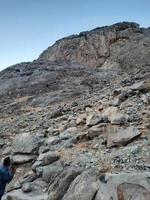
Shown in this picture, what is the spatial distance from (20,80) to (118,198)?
2652cm

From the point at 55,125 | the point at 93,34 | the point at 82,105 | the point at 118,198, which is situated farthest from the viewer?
the point at 93,34

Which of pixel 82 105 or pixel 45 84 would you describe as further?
pixel 45 84

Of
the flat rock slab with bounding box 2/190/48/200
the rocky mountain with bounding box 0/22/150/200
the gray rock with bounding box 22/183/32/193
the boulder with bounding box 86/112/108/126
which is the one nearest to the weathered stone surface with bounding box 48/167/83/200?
the rocky mountain with bounding box 0/22/150/200

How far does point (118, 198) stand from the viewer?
371 inches

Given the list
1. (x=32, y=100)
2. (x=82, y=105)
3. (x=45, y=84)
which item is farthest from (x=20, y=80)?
(x=82, y=105)

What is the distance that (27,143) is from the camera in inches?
648

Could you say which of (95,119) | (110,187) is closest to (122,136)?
(95,119)

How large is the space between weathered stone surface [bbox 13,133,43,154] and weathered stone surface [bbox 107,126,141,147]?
3452mm

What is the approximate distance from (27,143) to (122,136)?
4.59m

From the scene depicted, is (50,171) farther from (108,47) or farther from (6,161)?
(108,47)

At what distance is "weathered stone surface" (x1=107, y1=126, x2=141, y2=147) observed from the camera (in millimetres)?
13516

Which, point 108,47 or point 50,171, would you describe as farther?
point 108,47

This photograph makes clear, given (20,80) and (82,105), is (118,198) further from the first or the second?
(20,80)

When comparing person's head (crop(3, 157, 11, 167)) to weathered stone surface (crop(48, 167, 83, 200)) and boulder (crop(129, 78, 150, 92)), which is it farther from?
boulder (crop(129, 78, 150, 92))
